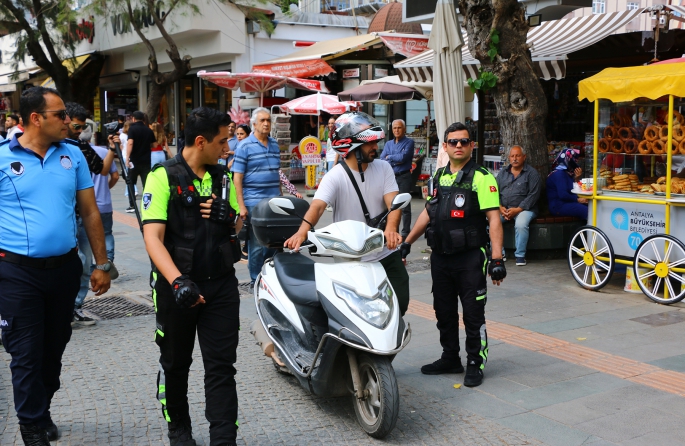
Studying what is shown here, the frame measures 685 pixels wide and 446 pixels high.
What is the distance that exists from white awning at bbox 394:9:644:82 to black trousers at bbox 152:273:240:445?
28.3 ft

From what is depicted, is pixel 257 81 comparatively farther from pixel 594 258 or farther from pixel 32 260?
pixel 32 260

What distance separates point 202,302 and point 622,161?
19.4ft

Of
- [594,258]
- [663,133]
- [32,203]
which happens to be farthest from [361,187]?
[663,133]

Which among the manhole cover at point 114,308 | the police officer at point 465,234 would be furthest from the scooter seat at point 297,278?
the manhole cover at point 114,308

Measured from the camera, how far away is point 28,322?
3.89 meters

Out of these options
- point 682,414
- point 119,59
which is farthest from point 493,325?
point 119,59

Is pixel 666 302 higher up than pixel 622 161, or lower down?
lower down

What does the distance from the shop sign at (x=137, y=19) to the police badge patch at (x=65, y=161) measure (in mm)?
17878

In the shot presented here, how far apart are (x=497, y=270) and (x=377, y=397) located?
1227mm

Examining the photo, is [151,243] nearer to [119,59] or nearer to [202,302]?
[202,302]

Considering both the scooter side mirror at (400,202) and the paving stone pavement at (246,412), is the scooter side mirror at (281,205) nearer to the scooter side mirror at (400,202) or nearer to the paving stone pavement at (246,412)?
the scooter side mirror at (400,202)

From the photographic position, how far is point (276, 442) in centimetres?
432

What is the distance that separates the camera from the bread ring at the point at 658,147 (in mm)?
7725

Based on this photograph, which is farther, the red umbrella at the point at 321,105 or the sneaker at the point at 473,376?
the red umbrella at the point at 321,105
